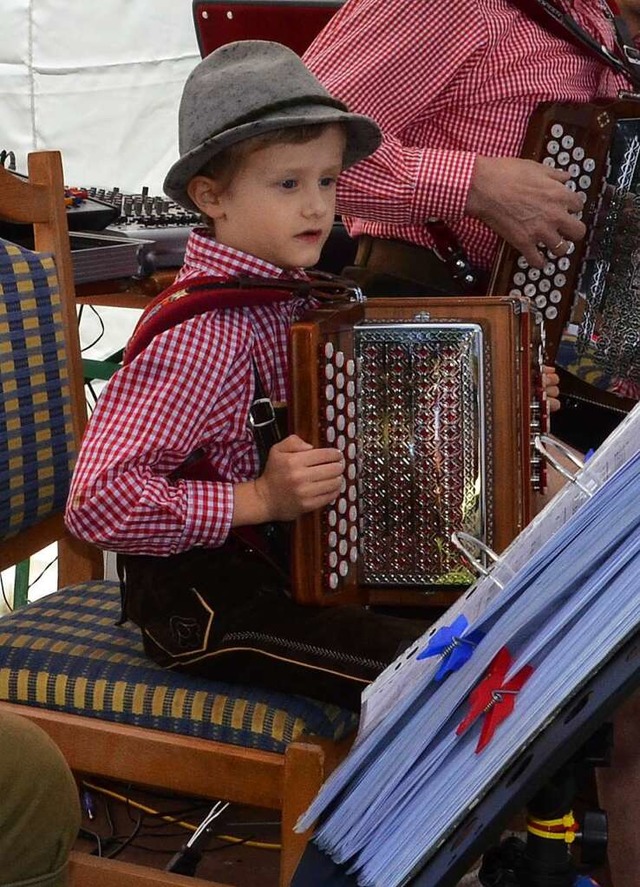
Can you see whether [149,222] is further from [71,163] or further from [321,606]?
[71,163]

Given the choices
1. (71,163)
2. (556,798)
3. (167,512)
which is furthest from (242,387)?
(71,163)

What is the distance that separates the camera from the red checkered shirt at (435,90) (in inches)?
66.8

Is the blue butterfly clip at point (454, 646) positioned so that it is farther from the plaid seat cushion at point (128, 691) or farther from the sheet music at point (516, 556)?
the plaid seat cushion at point (128, 691)

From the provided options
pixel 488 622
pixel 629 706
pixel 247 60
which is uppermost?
pixel 247 60

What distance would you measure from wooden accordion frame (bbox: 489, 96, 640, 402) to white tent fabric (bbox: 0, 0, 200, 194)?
2188 mm

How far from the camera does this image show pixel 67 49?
3.82 meters

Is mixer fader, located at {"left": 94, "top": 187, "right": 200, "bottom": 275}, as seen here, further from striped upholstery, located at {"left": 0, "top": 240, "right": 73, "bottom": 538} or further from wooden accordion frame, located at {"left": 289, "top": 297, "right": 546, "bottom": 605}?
wooden accordion frame, located at {"left": 289, "top": 297, "right": 546, "bottom": 605}

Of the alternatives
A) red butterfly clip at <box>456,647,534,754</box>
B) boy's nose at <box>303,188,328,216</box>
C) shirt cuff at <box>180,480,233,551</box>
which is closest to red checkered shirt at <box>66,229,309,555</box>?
shirt cuff at <box>180,480,233,551</box>

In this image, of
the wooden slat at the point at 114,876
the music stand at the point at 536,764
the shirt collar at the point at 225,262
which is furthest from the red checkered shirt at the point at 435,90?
the music stand at the point at 536,764

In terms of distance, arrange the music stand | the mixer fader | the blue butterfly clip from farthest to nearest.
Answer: the mixer fader → the blue butterfly clip → the music stand

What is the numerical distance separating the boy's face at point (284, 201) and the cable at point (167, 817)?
0.93 m

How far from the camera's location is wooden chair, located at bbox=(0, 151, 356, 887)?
4.24 ft

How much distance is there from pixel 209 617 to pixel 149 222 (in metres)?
1.04

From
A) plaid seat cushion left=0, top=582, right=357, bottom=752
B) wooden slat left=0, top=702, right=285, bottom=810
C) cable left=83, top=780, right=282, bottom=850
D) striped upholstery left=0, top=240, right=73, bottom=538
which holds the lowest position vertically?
cable left=83, top=780, right=282, bottom=850
